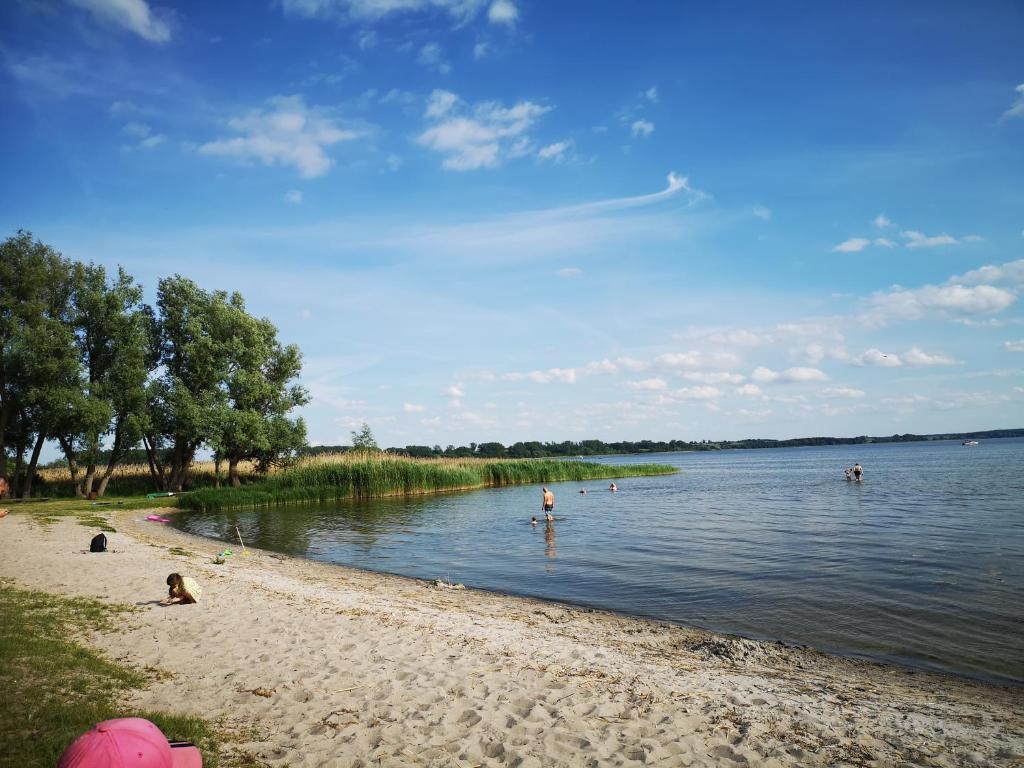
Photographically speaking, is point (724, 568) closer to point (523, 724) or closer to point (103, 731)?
point (523, 724)

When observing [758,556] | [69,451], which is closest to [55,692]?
[758,556]

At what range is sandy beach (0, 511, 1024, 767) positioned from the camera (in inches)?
226

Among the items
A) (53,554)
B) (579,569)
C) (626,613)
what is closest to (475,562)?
(579,569)

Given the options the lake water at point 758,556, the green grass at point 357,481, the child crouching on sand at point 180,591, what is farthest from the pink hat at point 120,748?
the green grass at point 357,481

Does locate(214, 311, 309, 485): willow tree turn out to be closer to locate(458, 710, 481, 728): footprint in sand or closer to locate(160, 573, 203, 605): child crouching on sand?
locate(160, 573, 203, 605): child crouching on sand

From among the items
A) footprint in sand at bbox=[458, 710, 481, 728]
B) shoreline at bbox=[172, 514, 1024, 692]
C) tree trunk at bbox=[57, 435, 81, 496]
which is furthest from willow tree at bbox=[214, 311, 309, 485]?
footprint in sand at bbox=[458, 710, 481, 728]

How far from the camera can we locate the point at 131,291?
38406 millimetres

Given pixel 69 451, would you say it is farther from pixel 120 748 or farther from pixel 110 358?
pixel 120 748

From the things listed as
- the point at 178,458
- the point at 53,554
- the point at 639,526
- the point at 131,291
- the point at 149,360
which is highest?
the point at 131,291

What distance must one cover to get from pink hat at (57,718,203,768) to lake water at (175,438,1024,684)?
9820mm

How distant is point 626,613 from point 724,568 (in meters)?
5.27

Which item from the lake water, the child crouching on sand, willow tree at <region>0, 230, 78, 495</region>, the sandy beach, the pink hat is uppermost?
willow tree at <region>0, 230, 78, 495</region>

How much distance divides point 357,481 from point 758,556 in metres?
30.4

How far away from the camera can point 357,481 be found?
137 feet
